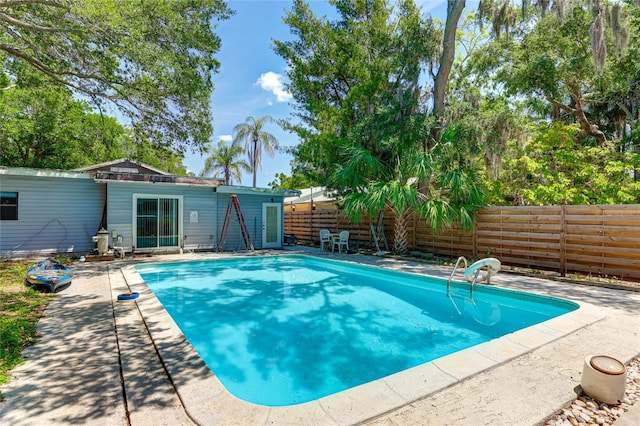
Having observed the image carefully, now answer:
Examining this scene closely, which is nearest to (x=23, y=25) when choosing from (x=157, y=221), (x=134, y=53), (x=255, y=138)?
(x=134, y=53)

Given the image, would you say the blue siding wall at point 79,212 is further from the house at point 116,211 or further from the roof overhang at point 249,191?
the roof overhang at point 249,191

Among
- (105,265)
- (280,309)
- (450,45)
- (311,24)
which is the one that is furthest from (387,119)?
(105,265)

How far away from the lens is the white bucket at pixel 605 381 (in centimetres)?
232

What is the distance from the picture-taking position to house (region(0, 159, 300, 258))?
9.39 m

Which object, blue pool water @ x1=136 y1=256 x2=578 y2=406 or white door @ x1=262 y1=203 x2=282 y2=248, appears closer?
blue pool water @ x1=136 y1=256 x2=578 y2=406

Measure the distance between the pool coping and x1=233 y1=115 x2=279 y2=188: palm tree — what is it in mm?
22387

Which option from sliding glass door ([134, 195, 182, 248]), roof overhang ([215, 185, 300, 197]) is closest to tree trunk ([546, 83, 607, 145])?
roof overhang ([215, 185, 300, 197])

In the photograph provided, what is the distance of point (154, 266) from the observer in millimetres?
8930

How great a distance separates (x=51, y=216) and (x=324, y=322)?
10.0m

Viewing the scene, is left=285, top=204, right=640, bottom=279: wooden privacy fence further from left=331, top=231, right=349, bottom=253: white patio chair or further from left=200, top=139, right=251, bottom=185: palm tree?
left=200, top=139, right=251, bottom=185: palm tree

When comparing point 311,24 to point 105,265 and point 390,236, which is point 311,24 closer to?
point 390,236

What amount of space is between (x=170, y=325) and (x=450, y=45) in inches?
436

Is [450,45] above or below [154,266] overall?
above

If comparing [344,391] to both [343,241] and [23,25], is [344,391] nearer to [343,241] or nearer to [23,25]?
[23,25]
